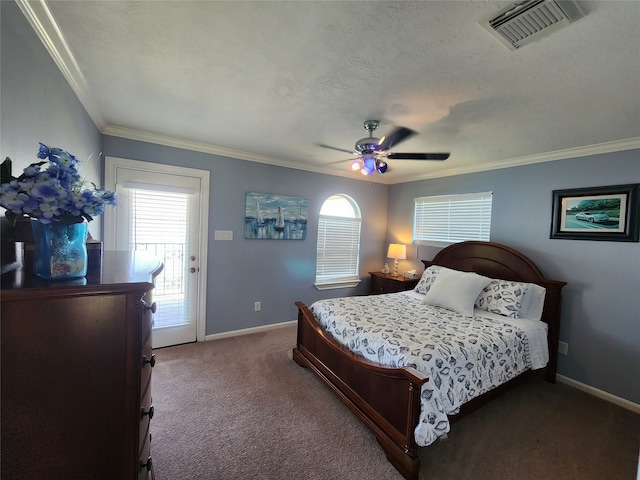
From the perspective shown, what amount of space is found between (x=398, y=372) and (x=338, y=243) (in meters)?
2.77

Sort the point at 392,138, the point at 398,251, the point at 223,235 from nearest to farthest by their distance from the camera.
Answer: the point at 392,138, the point at 223,235, the point at 398,251

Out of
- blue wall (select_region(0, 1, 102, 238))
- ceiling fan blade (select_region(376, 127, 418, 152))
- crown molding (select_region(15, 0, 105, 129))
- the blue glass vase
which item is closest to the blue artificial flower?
the blue glass vase

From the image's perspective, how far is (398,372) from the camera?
176cm

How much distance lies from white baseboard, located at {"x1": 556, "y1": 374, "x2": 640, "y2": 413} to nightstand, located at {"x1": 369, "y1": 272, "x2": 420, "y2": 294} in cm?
183

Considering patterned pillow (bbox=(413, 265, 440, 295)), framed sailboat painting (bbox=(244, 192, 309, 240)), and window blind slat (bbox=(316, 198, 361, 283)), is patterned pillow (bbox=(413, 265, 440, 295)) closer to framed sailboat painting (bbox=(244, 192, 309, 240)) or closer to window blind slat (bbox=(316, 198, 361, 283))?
window blind slat (bbox=(316, 198, 361, 283))

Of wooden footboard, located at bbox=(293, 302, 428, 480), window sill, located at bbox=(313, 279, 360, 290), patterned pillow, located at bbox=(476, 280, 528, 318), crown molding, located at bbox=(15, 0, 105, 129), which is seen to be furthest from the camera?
window sill, located at bbox=(313, 279, 360, 290)

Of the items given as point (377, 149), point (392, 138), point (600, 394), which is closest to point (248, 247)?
point (377, 149)

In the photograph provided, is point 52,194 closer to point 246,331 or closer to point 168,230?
point 168,230

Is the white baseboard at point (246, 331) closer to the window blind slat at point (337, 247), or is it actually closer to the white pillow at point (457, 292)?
the window blind slat at point (337, 247)

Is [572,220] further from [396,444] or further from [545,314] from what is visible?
[396,444]

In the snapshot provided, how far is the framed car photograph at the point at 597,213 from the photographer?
98.0 inches

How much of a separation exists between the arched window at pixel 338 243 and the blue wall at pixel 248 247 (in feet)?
0.46

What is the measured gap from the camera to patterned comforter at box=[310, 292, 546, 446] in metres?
1.78

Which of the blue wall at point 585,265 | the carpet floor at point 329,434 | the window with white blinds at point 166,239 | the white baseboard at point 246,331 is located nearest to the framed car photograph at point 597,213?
the blue wall at point 585,265
